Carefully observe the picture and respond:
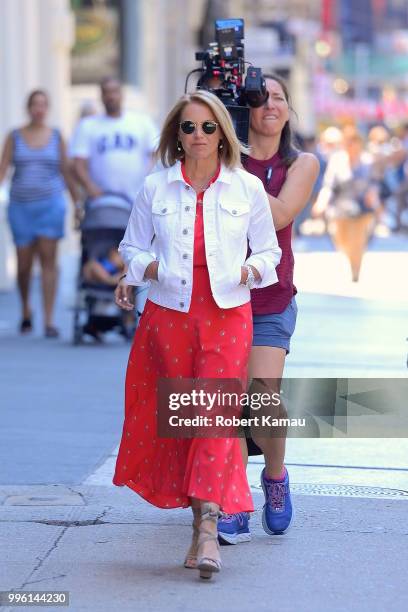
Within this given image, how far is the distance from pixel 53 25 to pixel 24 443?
12.4 meters

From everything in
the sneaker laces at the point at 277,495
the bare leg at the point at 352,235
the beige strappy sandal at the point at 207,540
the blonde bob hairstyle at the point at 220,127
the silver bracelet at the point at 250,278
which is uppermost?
the blonde bob hairstyle at the point at 220,127

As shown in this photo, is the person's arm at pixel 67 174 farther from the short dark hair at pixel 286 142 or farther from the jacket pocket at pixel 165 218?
the jacket pocket at pixel 165 218

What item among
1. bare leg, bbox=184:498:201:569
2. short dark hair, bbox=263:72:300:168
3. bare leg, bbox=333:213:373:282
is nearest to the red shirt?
short dark hair, bbox=263:72:300:168

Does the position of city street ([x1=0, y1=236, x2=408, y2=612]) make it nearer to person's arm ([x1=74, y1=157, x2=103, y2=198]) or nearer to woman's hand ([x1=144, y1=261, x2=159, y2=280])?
woman's hand ([x1=144, y1=261, x2=159, y2=280])

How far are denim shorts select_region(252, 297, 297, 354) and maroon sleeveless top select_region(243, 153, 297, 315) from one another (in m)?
0.02

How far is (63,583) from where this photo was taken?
16.9 feet

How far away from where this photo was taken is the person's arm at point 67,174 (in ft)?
39.0

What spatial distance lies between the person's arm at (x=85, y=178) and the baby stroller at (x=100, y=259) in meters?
0.08

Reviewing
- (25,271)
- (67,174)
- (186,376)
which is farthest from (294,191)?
(25,271)

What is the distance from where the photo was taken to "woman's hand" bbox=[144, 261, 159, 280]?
17.7 ft

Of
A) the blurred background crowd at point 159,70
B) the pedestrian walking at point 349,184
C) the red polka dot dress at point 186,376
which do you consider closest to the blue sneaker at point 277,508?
the red polka dot dress at point 186,376

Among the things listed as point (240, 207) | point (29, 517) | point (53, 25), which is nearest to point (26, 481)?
point (29, 517)

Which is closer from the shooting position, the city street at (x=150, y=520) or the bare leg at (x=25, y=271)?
the city street at (x=150, y=520)

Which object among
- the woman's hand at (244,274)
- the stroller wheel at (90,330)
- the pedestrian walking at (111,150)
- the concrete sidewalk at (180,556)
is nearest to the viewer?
the concrete sidewalk at (180,556)
